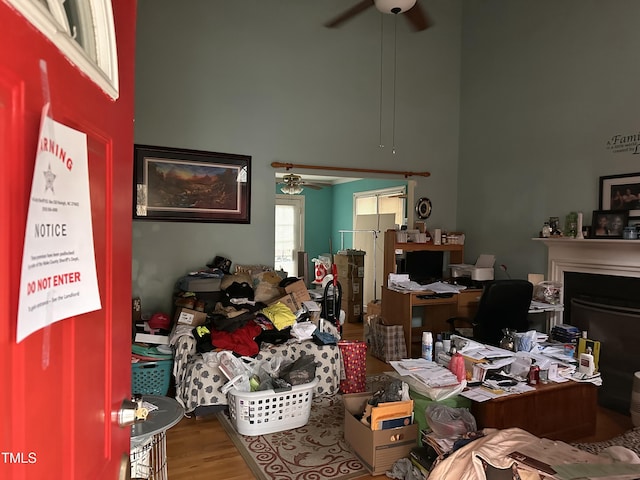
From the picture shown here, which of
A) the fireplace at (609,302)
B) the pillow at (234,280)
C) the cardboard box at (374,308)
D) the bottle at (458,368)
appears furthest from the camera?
the cardboard box at (374,308)

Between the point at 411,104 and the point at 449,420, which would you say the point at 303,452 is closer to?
the point at 449,420

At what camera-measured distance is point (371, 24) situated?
16.4ft

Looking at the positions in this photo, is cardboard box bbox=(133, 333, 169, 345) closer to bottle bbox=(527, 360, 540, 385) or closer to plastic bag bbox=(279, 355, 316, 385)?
plastic bag bbox=(279, 355, 316, 385)

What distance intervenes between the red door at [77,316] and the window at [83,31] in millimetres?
13

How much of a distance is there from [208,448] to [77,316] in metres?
2.38

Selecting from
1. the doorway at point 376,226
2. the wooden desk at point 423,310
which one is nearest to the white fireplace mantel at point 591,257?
the wooden desk at point 423,310

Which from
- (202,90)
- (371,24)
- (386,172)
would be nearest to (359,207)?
(386,172)

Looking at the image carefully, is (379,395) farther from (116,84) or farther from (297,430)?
(116,84)

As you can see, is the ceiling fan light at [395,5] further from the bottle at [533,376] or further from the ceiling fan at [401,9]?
the bottle at [533,376]

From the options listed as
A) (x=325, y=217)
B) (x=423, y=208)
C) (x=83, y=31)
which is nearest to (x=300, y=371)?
(x=83, y=31)

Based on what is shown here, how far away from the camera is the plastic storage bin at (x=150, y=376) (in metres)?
3.27

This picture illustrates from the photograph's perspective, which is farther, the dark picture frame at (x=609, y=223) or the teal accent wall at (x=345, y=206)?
the teal accent wall at (x=345, y=206)

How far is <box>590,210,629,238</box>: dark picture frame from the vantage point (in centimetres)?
356

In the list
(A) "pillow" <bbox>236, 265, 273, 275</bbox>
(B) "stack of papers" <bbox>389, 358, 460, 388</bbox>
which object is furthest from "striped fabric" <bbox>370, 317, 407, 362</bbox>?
(B) "stack of papers" <bbox>389, 358, 460, 388</bbox>
